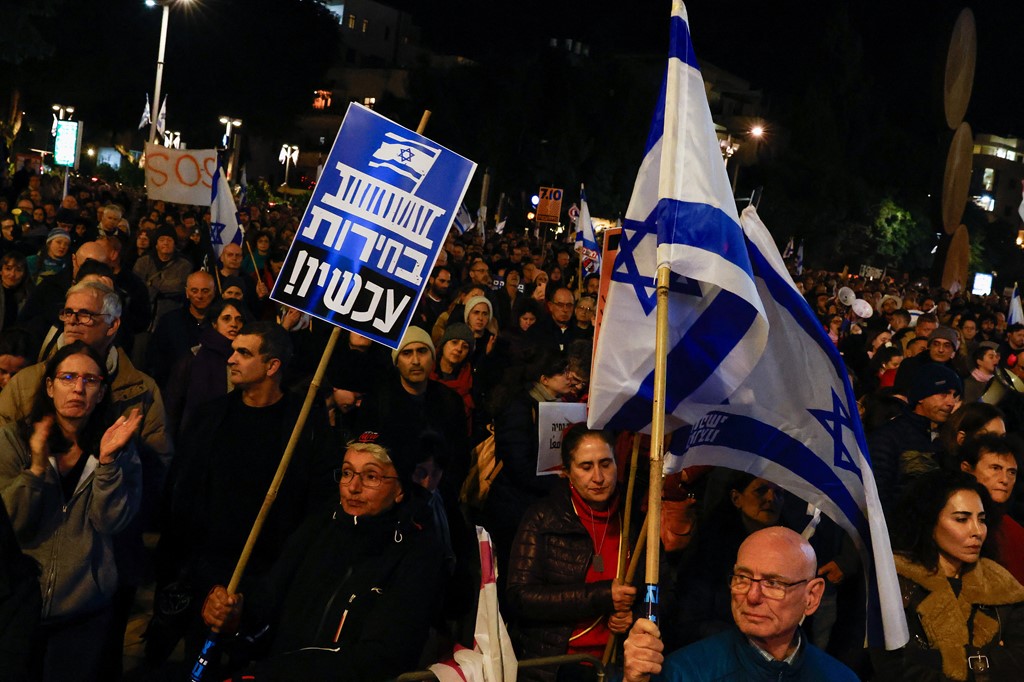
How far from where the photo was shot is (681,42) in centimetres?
404

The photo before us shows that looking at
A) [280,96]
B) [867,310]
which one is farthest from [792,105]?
[867,310]

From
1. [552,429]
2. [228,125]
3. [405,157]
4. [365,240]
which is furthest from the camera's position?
[228,125]

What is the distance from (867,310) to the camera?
18391 mm

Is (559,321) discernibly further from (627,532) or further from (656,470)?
(656,470)

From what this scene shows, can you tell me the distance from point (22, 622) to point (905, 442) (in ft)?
15.6

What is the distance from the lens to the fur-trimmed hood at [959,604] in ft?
14.1

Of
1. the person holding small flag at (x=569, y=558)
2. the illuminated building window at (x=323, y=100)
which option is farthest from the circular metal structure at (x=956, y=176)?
the illuminated building window at (x=323, y=100)

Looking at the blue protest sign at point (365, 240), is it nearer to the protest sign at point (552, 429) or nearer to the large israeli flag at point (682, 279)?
the large israeli flag at point (682, 279)

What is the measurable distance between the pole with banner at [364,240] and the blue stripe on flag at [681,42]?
127 cm

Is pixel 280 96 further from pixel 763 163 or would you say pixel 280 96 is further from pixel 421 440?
pixel 421 440

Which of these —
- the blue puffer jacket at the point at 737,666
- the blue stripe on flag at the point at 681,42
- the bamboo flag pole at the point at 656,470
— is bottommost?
the blue puffer jacket at the point at 737,666

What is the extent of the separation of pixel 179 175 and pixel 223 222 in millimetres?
1940

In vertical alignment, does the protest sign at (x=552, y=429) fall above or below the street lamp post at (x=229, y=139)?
below

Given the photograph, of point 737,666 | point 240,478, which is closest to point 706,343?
point 737,666
